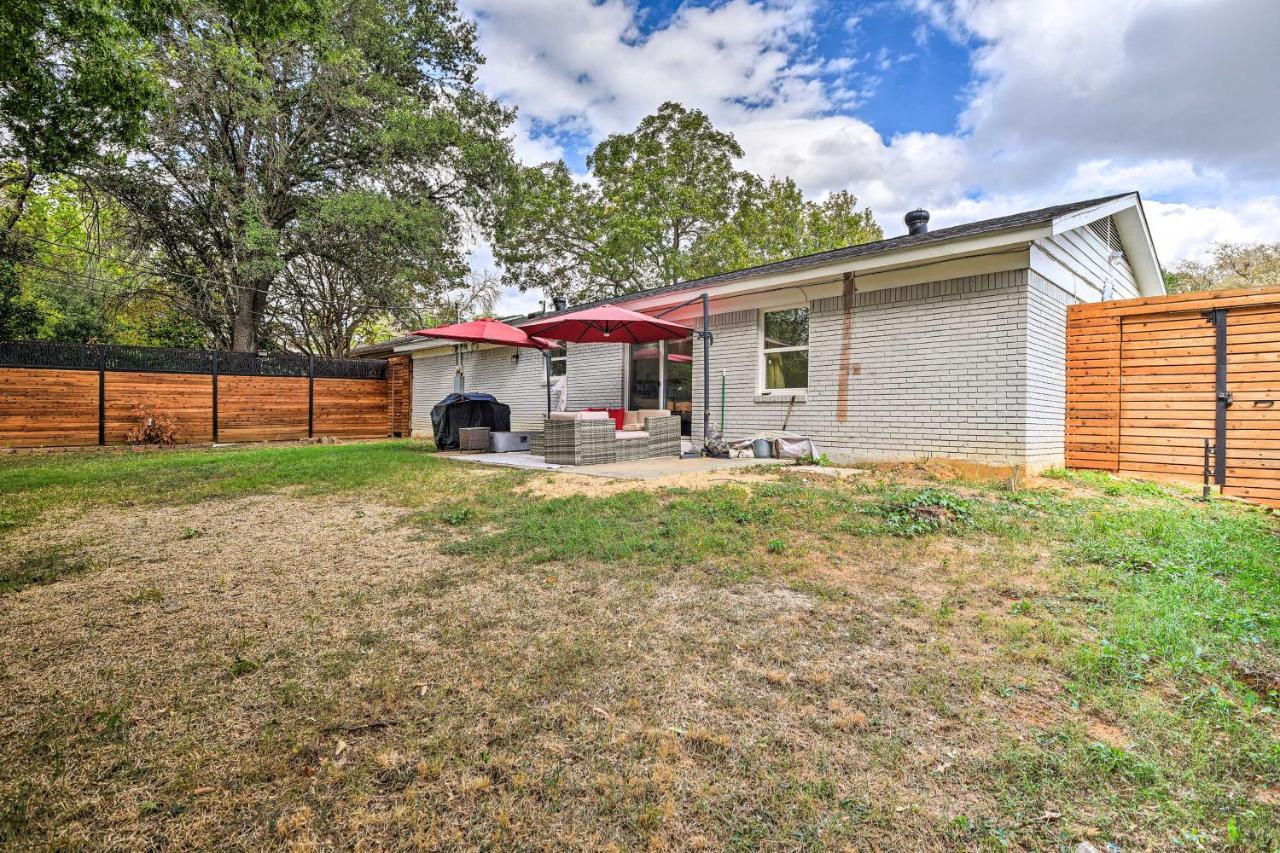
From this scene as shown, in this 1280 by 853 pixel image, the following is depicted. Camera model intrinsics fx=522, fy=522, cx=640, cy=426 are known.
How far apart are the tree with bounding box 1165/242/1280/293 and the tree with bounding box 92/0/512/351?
25.8 metres

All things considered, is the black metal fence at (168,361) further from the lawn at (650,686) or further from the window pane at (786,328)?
the window pane at (786,328)

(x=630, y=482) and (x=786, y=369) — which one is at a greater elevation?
(x=786, y=369)

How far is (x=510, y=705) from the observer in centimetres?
188

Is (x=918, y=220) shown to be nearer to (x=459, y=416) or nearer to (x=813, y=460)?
(x=813, y=460)

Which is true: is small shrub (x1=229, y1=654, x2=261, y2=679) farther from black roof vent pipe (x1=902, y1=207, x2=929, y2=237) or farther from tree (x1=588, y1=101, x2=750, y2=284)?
tree (x1=588, y1=101, x2=750, y2=284)

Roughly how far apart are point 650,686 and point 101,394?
15143 mm

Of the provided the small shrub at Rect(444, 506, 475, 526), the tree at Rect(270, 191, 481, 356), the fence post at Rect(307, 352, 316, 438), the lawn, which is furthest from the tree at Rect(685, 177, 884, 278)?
the lawn

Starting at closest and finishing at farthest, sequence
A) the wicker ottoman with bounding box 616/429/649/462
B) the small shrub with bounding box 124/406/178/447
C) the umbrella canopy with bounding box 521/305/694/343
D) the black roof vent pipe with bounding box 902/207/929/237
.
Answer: the wicker ottoman with bounding box 616/429/649/462
the umbrella canopy with bounding box 521/305/694/343
the black roof vent pipe with bounding box 902/207/929/237
the small shrub with bounding box 124/406/178/447

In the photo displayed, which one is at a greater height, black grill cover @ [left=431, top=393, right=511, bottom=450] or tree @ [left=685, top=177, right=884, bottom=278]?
tree @ [left=685, top=177, right=884, bottom=278]

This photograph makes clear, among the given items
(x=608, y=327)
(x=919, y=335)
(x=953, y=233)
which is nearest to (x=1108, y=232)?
(x=953, y=233)

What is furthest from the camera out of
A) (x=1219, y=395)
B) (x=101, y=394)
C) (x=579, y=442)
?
(x=101, y=394)

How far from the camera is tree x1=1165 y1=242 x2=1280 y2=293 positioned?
732 inches

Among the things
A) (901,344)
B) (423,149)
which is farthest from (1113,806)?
(423,149)

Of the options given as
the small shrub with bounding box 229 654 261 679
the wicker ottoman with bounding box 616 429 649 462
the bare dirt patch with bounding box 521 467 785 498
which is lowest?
the small shrub with bounding box 229 654 261 679
